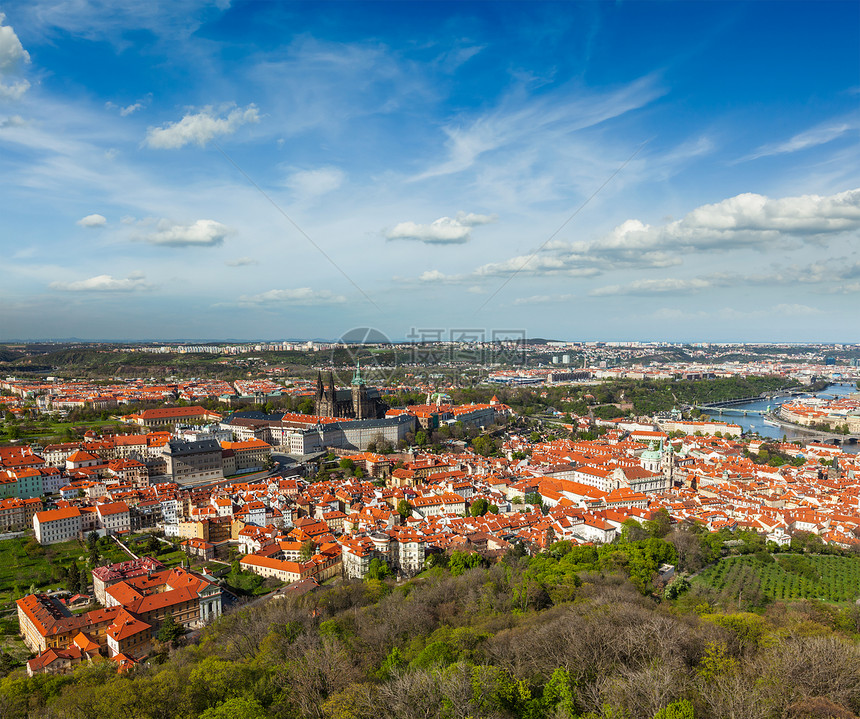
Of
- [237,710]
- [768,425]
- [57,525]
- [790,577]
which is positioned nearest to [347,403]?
[57,525]

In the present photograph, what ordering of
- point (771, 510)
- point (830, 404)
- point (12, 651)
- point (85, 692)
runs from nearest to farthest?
point (85, 692), point (12, 651), point (771, 510), point (830, 404)

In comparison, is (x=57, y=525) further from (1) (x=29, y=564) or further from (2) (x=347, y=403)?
(2) (x=347, y=403)

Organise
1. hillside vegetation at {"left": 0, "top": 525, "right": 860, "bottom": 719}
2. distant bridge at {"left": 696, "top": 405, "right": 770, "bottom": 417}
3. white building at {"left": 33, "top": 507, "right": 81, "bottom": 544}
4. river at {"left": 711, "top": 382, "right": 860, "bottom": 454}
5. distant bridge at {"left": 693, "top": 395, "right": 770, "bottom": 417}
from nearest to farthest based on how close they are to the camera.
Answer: hillside vegetation at {"left": 0, "top": 525, "right": 860, "bottom": 719}
white building at {"left": 33, "top": 507, "right": 81, "bottom": 544}
river at {"left": 711, "top": 382, "right": 860, "bottom": 454}
distant bridge at {"left": 696, "top": 405, "right": 770, "bottom": 417}
distant bridge at {"left": 693, "top": 395, "right": 770, "bottom": 417}

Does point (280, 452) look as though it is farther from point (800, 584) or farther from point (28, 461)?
point (800, 584)

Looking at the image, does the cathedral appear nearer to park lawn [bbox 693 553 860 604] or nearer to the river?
park lawn [bbox 693 553 860 604]

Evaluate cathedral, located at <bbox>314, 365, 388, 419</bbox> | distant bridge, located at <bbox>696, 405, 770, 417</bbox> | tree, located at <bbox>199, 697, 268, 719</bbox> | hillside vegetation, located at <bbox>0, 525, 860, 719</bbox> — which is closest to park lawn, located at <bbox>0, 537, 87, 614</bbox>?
hillside vegetation, located at <bbox>0, 525, 860, 719</bbox>

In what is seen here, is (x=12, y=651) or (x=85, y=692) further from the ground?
(x=85, y=692)

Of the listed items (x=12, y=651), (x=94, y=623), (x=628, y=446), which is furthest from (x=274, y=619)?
(x=628, y=446)

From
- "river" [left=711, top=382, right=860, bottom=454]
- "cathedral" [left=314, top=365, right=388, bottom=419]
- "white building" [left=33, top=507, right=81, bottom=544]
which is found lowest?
"river" [left=711, top=382, right=860, bottom=454]
